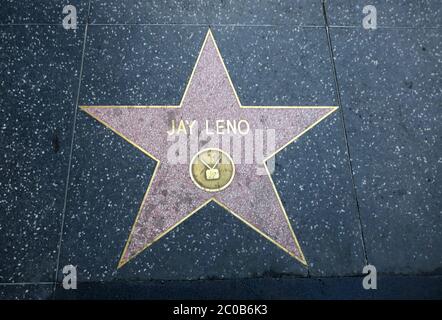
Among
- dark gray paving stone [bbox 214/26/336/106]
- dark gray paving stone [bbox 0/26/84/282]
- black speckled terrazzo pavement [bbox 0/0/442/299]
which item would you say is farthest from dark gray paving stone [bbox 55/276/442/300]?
dark gray paving stone [bbox 214/26/336/106]

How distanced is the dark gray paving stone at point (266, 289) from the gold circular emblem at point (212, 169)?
1.60ft

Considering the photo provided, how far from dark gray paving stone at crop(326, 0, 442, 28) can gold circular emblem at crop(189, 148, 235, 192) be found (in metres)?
1.04

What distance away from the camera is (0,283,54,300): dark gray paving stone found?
1.74 meters

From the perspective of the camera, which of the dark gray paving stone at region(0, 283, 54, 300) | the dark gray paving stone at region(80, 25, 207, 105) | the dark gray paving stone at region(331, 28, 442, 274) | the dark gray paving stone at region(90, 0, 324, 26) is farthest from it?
the dark gray paving stone at region(90, 0, 324, 26)

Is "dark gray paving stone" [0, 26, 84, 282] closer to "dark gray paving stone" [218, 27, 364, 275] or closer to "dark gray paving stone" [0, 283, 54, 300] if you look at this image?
"dark gray paving stone" [0, 283, 54, 300]

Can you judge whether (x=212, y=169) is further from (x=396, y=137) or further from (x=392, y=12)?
(x=392, y=12)

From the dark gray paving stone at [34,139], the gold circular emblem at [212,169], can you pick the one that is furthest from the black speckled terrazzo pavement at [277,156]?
the gold circular emblem at [212,169]

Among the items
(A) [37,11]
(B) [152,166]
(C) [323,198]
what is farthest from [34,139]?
(C) [323,198]

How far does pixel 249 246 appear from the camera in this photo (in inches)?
71.6

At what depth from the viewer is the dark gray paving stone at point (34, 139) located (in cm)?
179

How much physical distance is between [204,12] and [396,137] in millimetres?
1300

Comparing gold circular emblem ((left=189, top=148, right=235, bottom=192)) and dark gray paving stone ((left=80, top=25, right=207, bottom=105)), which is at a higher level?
dark gray paving stone ((left=80, top=25, right=207, bottom=105))

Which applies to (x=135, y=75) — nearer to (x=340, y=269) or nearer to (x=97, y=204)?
(x=97, y=204)

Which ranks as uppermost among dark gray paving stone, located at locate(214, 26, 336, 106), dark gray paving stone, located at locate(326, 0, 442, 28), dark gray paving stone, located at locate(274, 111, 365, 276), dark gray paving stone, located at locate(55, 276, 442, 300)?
dark gray paving stone, located at locate(326, 0, 442, 28)
